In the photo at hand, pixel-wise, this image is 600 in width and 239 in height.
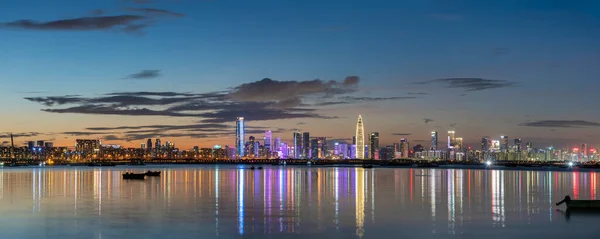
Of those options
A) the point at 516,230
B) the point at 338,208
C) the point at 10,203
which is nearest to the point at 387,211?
the point at 338,208

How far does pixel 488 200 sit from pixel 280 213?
892 inches

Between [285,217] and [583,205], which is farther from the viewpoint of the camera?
[583,205]

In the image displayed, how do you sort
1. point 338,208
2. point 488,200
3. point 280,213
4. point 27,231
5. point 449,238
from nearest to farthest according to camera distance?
point 449,238, point 27,231, point 280,213, point 338,208, point 488,200

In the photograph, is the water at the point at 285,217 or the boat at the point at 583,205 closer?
the water at the point at 285,217

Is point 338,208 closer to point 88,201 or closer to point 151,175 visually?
point 88,201

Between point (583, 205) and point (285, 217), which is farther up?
point (285, 217)

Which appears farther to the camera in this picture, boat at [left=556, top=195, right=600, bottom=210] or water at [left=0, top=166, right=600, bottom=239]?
boat at [left=556, top=195, right=600, bottom=210]

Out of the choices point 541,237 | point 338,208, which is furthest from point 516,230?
point 338,208

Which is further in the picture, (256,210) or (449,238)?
(256,210)

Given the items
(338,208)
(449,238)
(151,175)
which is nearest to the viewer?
(449,238)

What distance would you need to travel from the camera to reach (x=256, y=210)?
45.8 meters

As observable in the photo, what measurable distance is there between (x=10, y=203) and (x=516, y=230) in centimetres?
3839

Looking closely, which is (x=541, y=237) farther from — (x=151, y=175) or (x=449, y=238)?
(x=151, y=175)

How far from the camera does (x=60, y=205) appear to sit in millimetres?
49844
